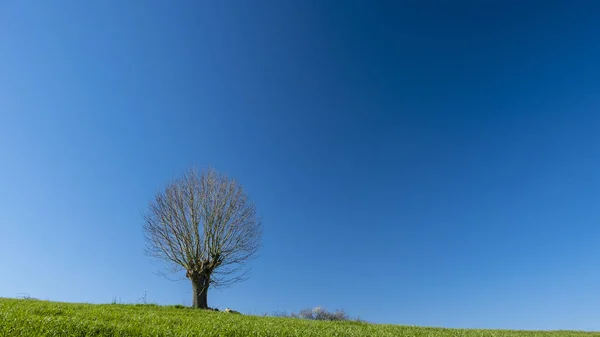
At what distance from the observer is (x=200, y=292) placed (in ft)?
92.6

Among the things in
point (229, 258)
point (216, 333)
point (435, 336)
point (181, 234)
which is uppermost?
point (181, 234)

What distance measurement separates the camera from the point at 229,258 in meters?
30.9

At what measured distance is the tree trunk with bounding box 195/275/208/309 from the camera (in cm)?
2769

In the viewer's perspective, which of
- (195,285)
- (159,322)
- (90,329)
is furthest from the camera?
(195,285)

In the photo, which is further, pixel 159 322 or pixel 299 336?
pixel 159 322

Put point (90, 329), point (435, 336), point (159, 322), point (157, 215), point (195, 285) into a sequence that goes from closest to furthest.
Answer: point (90, 329) → point (159, 322) → point (435, 336) → point (195, 285) → point (157, 215)

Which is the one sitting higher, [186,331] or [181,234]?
[181,234]

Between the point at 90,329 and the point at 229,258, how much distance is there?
68.1 ft

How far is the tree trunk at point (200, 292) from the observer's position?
27688 mm


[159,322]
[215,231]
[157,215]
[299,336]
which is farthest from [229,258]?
[299,336]

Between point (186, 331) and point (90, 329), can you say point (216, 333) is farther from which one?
point (90, 329)

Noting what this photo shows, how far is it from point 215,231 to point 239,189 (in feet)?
14.7

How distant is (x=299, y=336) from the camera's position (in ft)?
39.4

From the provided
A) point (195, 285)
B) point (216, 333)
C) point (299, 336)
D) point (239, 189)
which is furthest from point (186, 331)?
point (239, 189)
